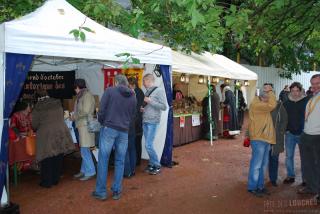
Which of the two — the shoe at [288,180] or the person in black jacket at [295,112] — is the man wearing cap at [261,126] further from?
the shoe at [288,180]

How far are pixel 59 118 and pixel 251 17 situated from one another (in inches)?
137

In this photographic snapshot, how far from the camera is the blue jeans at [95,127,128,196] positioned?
215 inches

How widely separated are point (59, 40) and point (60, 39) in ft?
0.07

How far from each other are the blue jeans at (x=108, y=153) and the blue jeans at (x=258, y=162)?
2.00m

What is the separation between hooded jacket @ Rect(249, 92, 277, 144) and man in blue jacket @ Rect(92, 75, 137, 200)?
6.24ft

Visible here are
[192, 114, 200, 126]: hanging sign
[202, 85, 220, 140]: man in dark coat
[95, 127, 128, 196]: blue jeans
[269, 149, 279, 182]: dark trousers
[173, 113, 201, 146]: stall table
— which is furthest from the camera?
[202, 85, 220, 140]: man in dark coat

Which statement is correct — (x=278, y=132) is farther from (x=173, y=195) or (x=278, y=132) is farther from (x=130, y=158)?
(x=130, y=158)

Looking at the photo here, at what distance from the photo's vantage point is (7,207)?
4812 millimetres

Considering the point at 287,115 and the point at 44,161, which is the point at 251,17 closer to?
the point at 287,115

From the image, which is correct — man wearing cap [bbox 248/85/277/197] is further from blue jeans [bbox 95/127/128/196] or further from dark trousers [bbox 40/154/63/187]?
dark trousers [bbox 40/154/63/187]

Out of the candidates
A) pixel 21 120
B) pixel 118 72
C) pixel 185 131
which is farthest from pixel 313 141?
pixel 185 131

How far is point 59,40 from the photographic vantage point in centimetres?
525

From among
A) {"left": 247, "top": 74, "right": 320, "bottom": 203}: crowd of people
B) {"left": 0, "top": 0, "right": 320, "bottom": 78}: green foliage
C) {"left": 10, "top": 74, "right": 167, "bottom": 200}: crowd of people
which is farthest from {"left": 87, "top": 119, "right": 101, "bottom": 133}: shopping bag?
{"left": 247, "top": 74, "right": 320, "bottom": 203}: crowd of people

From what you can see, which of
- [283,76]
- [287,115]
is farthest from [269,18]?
[283,76]
